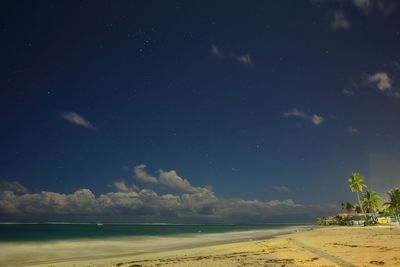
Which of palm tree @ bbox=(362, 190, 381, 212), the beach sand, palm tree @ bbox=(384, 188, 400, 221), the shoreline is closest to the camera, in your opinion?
the beach sand

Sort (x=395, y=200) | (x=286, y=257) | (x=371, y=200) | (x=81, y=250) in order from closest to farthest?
1. (x=286, y=257)
2. (x=81, y=250)
3. (x=395, y=200)
4. (x=371, y=200)

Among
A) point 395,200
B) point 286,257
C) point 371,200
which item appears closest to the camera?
point 286,257

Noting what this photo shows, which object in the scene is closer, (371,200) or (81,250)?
(81,250)

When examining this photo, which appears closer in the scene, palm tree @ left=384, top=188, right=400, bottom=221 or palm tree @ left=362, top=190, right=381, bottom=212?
palm tree @ left=384, top=188, right=400, bottom=221

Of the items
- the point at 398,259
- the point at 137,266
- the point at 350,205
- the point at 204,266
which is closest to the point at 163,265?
the point at 137,266

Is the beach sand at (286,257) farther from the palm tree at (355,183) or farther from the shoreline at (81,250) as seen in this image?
the palm tree at (355,183)

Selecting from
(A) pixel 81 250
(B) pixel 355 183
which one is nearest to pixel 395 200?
(B) pixel 355 183

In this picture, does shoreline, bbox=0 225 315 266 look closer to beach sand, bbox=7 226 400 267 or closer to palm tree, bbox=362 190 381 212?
beach sand, bbox=7 226 400 267

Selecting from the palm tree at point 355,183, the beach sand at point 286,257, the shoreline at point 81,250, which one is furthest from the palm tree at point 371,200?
the beach sand at point 286,257

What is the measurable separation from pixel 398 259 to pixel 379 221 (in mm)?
67983

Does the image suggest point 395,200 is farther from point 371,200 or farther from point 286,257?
point 286,257

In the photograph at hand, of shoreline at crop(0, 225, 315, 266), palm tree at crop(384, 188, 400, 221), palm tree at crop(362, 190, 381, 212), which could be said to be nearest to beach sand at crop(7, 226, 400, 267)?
shoreline at crop(0, 225, 315, 266)

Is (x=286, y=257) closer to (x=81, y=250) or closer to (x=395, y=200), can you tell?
(x=81, y=250)

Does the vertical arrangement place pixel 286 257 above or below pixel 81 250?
above
